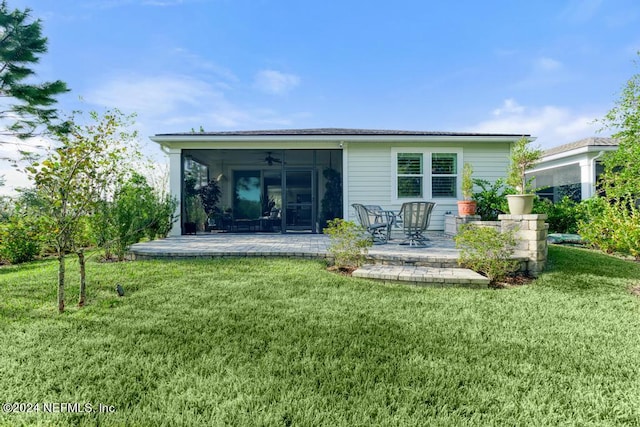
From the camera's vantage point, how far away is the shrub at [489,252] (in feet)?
15.3

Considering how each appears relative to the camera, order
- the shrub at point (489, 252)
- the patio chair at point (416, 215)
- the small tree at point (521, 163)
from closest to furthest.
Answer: the shrub at point (489, 252)
the small tree at point (521, 163)
the patio chair at point (416, 215)

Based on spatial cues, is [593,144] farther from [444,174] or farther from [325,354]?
[325,354]

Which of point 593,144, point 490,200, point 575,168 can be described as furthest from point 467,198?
point 575,168

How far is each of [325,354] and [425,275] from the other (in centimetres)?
260

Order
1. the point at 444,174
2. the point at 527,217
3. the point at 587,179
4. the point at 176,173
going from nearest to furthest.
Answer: the point at 527,217
the point at 176,173
the point at 444,174
the point at 587,179

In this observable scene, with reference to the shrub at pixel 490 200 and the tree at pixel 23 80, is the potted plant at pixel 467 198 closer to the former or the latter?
the shrub at pixel 490 200

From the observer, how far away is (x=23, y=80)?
24.0 feet

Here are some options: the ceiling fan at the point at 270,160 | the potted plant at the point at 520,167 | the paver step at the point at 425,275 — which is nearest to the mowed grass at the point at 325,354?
the paver step at the point at 425,275

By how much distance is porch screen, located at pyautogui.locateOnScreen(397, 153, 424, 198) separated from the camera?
9922 mm

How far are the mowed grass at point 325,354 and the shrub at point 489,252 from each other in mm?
459

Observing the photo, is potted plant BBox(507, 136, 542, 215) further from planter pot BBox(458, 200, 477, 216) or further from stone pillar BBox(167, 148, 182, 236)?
stone pillar BBox(167, 148, 182, 236)

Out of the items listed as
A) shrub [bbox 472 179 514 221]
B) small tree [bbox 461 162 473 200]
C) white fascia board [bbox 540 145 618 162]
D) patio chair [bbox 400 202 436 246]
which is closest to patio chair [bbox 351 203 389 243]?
patio chair [bbox 400 202 436 246]

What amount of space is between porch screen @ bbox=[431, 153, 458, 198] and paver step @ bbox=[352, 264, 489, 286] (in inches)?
212

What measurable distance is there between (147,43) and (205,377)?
921 centimetres
